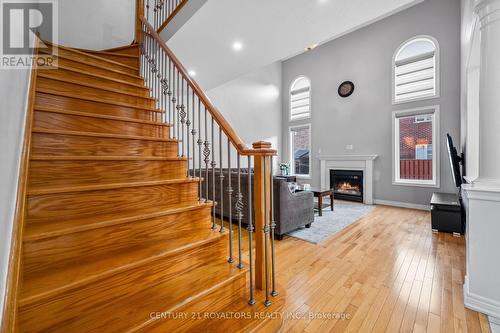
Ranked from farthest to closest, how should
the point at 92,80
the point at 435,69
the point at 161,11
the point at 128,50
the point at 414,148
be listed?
the point at 414,148
the point at 435,69
the point at 161,11
the point at 128,50
the point at 92,80

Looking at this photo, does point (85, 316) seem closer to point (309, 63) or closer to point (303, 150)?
point (303, 150)

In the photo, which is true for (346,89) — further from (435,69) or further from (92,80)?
(92,80)

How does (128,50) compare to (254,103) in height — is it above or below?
below

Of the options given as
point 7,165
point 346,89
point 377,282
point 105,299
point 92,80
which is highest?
point 346,89

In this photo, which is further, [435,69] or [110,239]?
[435,69]

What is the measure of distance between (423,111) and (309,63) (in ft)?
10.9

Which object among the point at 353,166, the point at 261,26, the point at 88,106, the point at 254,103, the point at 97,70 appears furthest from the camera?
the point at 254,103

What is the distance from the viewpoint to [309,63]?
6.64 metres

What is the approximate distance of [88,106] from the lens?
6.73ft

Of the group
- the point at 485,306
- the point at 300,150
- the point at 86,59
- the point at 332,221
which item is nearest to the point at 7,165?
the point at 86,59

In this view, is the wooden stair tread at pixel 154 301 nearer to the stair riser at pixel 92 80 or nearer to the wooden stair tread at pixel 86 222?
the wooden stair tread at pixel 86 222

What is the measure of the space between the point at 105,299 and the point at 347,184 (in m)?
5.66

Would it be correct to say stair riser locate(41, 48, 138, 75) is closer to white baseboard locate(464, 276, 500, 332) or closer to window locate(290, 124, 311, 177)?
white baseboard locate(464, 276, 500, 332)

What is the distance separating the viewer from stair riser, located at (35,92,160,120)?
184cm
